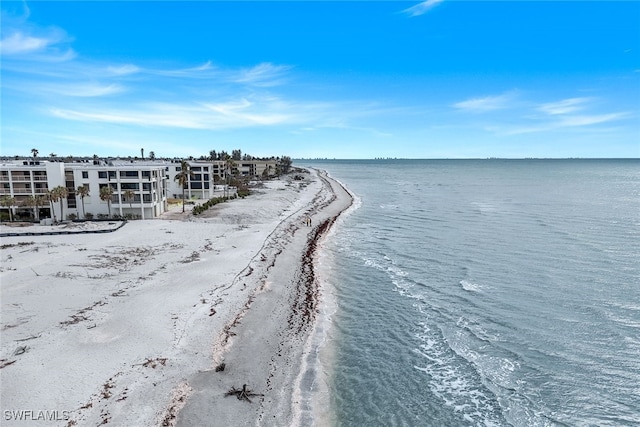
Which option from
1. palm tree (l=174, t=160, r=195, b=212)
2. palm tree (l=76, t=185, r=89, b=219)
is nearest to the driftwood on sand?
palm tree (l=76, t=185, r=89, b=219)

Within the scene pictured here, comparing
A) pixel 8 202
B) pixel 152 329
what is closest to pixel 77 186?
pixel 8 202

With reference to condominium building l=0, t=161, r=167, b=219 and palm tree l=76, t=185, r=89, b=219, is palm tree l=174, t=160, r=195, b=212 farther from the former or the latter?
palm tree l=76, t=185, r=89, b=219

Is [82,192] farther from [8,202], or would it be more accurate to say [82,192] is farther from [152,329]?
[152,329]

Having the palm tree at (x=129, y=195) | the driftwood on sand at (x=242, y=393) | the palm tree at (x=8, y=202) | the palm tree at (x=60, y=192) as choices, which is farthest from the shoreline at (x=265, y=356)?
the palm tree at (x=8, y=202)

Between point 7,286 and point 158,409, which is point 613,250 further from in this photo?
point 7,286

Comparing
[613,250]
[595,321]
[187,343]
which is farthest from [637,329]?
[187,343]

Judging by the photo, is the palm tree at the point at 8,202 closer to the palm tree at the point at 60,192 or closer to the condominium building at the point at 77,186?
the condominium building at the point at 77,186
